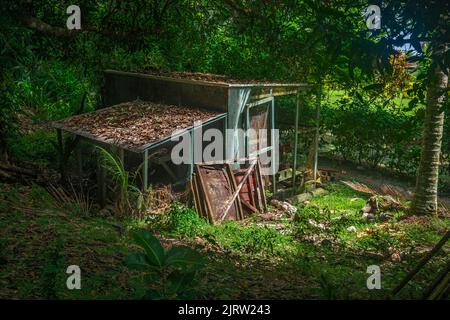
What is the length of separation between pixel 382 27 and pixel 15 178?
7.32m

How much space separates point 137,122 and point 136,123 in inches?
3.0

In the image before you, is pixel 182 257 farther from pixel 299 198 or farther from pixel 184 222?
pixel 299 198

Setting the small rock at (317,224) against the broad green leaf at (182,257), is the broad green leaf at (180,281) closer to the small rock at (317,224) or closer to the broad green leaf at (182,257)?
the broad green leaf at (182,257)

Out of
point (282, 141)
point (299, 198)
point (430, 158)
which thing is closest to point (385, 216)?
point (430, 158)

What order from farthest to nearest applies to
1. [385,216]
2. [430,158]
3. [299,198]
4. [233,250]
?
[299,198] < [385,216] < [430,158] < [233,250]

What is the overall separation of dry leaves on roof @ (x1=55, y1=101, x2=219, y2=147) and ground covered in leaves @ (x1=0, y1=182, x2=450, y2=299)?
161cm

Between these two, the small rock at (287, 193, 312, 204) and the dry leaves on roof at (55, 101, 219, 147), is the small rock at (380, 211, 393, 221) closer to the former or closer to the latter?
the small rock at (287, 193, 312, 204)

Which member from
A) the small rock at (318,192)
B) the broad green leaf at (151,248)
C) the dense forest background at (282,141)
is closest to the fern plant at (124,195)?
the dense forest background at (282,141)

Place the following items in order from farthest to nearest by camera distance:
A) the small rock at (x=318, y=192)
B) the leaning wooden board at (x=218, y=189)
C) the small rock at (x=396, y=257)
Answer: the small rock at (x=318, y=192) → the leaning wooden board at (x=218, y=189) → the small rock at (x=396, y=257)

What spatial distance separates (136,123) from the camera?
10508mm

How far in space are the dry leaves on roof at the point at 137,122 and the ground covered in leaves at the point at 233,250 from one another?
161 centimetres

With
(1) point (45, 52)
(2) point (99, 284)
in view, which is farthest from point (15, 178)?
(2) point (99, 284)

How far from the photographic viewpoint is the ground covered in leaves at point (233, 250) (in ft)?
15.4

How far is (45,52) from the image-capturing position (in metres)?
7.89
